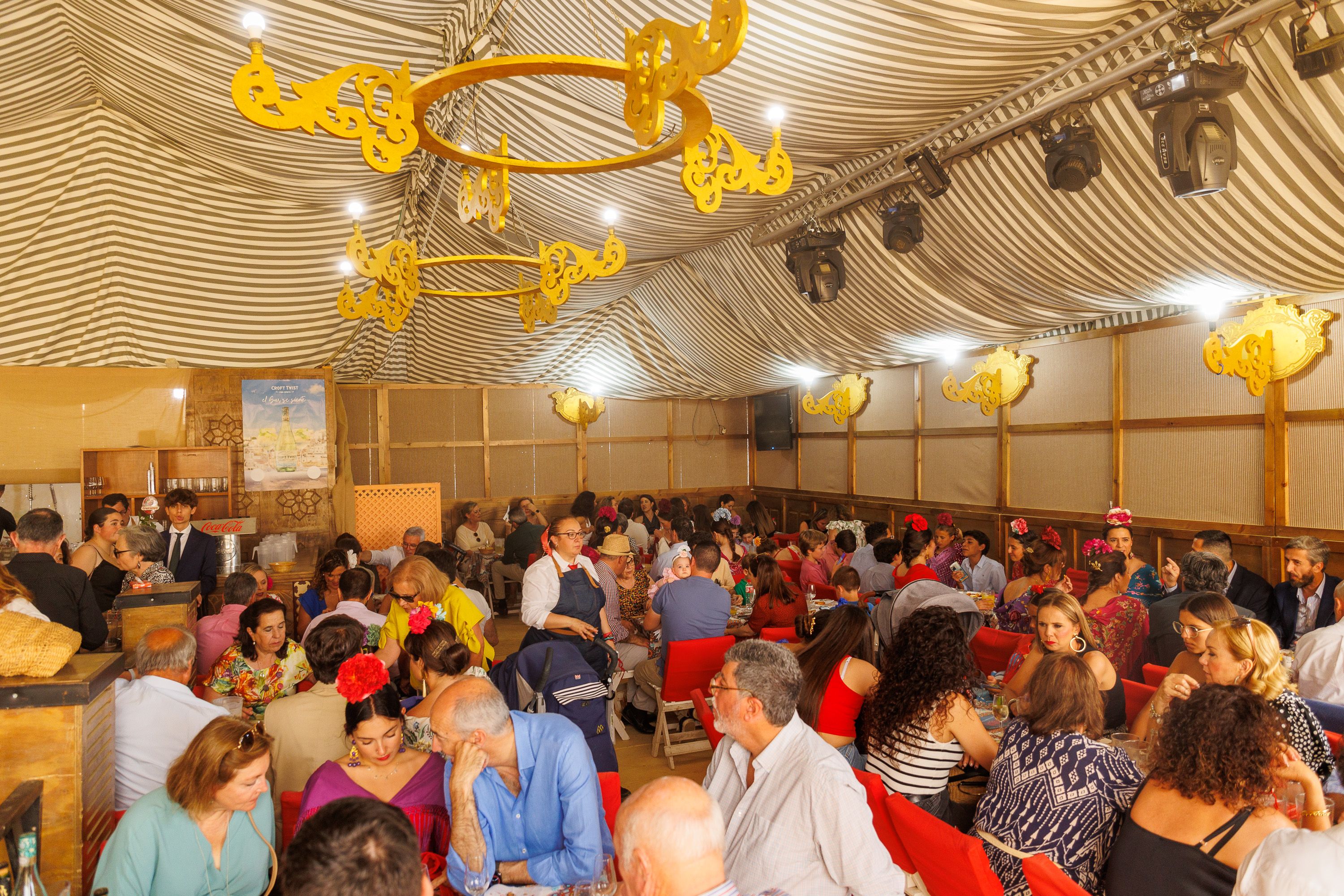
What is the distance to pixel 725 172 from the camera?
3381 mm

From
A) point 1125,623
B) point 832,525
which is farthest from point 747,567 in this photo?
point 1125,623

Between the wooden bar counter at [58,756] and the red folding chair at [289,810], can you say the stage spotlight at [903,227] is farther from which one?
the wooden bar counter at [58,756]

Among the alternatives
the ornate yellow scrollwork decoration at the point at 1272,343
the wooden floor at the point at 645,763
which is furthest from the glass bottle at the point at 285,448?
the ornate yellow scrollwork decoration at the point at 1272,343

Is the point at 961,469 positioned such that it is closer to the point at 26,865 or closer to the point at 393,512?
the point at 393,512

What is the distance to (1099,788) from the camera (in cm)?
265

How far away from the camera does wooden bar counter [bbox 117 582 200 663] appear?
4723mm

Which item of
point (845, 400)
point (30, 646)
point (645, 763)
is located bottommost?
point (645, 763)

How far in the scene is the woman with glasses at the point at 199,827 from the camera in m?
2.35

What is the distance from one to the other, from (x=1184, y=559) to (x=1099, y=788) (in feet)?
9.88

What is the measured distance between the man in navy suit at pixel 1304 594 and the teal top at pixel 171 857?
577 centimetres

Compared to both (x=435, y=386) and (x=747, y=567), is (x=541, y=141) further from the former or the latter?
(x=435, y=386)

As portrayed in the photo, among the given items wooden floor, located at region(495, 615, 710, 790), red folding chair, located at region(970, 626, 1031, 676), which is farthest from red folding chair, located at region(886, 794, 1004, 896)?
red folding chair, located at region(970, 626, 1031, 676)

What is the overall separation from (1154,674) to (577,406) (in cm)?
1029

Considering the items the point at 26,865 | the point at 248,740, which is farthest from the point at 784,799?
the point at 26,865
